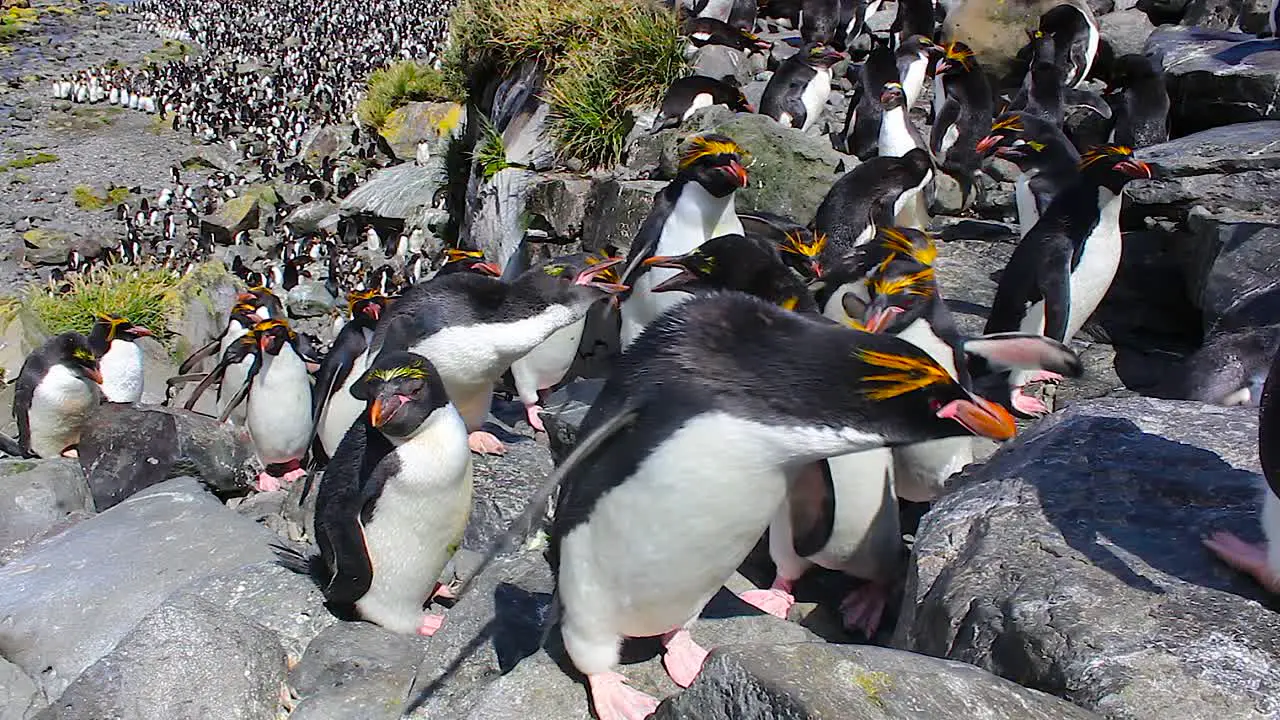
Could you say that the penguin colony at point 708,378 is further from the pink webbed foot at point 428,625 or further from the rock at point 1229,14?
the rock at point 1229,14

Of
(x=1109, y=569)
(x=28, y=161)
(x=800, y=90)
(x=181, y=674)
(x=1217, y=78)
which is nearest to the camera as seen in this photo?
(x=1109, y=569)

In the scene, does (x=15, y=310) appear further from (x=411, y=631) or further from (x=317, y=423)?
(x=411, y=631)

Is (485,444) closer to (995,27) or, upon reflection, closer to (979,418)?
(979,418)

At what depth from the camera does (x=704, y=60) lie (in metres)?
9.51

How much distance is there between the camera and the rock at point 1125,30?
9906mm

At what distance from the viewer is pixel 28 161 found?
20.5 meters

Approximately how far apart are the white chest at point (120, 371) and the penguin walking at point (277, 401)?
5.72 ft

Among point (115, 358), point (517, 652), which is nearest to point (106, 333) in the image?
point (115, 358)

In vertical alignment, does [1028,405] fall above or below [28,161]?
above

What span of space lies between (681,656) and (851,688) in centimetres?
79

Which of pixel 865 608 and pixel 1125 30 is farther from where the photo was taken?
pixel 1125 30

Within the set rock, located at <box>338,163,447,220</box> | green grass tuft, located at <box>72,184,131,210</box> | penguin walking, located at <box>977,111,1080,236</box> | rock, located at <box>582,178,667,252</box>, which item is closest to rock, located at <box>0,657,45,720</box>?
rock, located at <box>582,178,667,252</box>

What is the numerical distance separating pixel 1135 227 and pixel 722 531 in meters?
5.06

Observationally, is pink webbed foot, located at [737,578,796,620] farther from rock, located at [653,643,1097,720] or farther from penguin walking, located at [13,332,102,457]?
penguin walking, located at [13,332,102,457]
